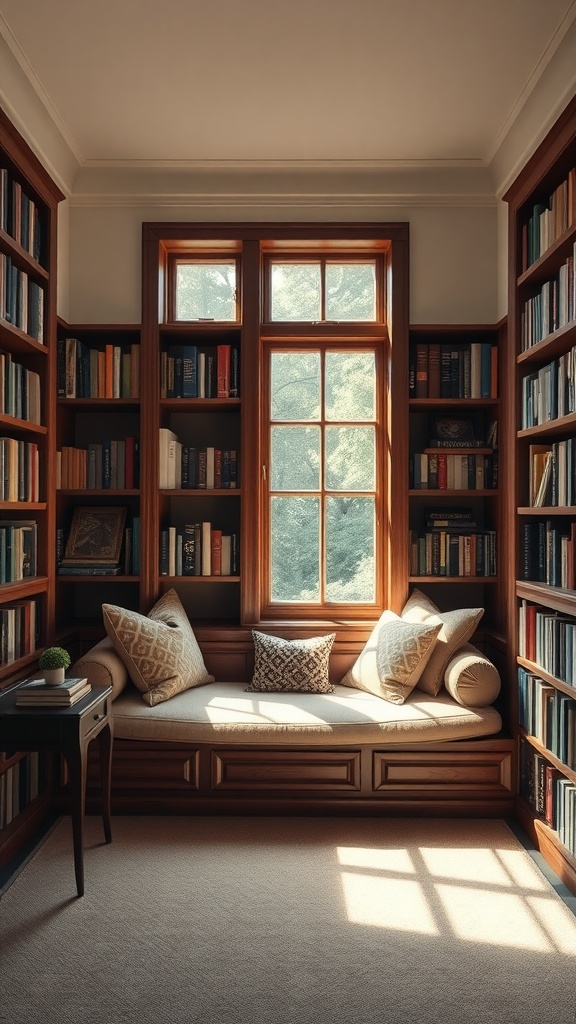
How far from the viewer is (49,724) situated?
268cm

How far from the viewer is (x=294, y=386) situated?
4.29 m

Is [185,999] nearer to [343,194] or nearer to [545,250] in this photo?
[545,250]

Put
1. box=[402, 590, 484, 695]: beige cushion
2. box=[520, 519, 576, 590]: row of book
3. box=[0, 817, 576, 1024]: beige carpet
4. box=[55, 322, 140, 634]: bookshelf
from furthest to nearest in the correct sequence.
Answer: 1. box=[55, 322, 140, 634]: bookshelf
2. box=[402, 590, 484, 695]: beige cushion
3. box=[520, 519, 576, 590]: row of book
4. box=[0, 817, 576, 1024]: beige carpet

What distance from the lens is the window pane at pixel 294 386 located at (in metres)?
4.29

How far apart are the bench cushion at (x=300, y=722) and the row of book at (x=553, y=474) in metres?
1.08

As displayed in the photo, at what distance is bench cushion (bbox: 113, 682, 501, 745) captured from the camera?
11.1 ft

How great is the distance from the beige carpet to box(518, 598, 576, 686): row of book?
0.81 meters

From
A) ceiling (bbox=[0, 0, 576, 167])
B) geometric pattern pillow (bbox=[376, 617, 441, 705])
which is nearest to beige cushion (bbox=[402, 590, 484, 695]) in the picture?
geometric pattern pillow (bbox=[376, 617, 441, 705])

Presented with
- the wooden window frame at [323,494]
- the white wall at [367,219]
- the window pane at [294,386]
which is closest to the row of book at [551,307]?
the white wall at [367,219]

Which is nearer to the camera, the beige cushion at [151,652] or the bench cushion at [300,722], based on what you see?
the bench cushion at [300,722]

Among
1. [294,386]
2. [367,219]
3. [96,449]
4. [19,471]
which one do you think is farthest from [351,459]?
[19,471]

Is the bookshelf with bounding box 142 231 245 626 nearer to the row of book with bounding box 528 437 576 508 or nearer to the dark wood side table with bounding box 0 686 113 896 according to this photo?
the dark wood side table with bounding box 0 686 113 896

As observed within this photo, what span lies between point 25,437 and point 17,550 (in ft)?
2.21

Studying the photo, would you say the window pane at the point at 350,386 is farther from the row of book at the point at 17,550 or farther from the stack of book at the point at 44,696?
the stack of book at the point at 44,696
